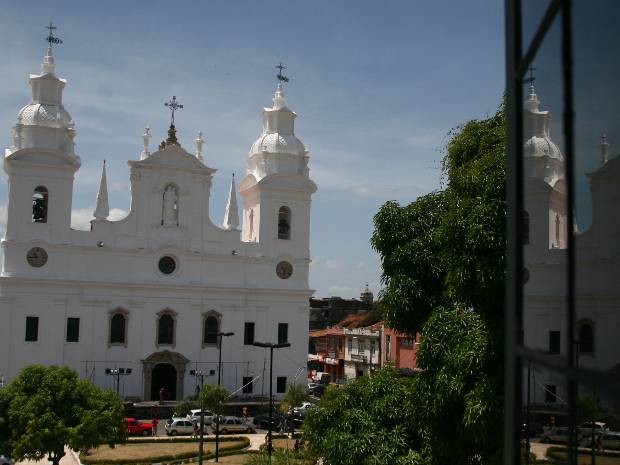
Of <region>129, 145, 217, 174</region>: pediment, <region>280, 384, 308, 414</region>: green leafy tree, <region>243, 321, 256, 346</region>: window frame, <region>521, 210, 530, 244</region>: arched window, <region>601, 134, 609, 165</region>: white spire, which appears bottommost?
<region>280, 384, 308, 414</region>: green leafy tree

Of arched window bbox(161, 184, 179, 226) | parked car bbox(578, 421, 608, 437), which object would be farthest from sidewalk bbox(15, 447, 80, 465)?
parked car bbox(578, 421, 608, 437)

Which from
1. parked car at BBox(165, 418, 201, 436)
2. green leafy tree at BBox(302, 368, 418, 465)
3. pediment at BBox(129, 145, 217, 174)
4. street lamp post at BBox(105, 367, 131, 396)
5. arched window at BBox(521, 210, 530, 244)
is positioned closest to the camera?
arched window at BBox(521, 210, 530, 244)

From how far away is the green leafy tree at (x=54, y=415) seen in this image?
2220cm

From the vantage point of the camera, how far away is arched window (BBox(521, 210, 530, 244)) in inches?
129

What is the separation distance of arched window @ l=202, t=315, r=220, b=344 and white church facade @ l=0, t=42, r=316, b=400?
2.2 inches

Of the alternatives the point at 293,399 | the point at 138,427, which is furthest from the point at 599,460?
the point at 138,427

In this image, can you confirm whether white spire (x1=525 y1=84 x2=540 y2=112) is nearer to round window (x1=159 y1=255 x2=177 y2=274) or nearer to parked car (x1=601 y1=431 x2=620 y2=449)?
parked car (x1=601 y1=431 x2=620 y2=449)

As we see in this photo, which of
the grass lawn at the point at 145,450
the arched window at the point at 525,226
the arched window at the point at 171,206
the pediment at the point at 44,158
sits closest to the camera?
the arched window at the point at 525,226

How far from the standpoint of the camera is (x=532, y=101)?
3172 mm

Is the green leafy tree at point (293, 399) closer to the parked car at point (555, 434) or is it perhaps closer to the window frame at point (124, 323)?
the window frame at point (124, 323)

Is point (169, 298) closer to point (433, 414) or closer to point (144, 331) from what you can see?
point (144, 331)

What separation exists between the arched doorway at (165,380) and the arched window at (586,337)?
125 feet

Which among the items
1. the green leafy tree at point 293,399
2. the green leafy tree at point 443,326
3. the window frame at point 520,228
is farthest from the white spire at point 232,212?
the window frame at point 520,228

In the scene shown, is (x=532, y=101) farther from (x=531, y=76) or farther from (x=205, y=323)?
(x=205, y=323)
